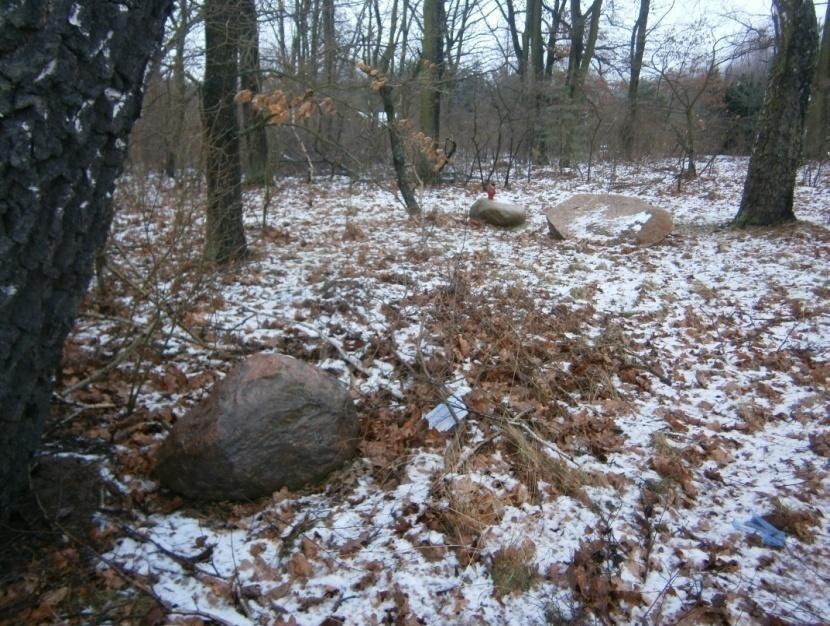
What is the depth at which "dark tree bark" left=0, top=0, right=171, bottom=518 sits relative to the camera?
1550 mm

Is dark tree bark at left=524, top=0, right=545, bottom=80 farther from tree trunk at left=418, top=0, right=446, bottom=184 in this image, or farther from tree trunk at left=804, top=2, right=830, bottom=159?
tree trunk at left=804, top=2, right=830, bottom=159

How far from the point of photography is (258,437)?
2807mm

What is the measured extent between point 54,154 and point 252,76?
5.63m

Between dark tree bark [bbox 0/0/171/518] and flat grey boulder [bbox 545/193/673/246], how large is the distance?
7132mm

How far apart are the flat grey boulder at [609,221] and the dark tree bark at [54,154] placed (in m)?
7.13

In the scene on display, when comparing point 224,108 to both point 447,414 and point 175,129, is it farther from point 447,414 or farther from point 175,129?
point 447,414

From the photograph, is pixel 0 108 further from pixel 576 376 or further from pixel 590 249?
pixel 590 249

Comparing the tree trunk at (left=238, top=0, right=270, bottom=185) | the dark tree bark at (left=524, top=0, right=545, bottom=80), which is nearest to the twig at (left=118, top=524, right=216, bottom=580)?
the tree trunk at (left=238, top=0, right=270, bottom=185)

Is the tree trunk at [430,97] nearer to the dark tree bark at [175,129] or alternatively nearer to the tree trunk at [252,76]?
the tree trunk at [252,76]

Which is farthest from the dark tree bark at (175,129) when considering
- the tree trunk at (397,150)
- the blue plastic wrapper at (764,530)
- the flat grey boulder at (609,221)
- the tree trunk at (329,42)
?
the flat grey boulder at (609,221)

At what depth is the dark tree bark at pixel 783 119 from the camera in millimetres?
7273

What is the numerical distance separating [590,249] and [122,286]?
584 centimetres

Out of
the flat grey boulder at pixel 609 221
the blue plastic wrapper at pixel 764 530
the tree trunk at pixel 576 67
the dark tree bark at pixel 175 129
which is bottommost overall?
the blue plastic wrapper at pixel 764 530

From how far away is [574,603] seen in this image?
2.25m
